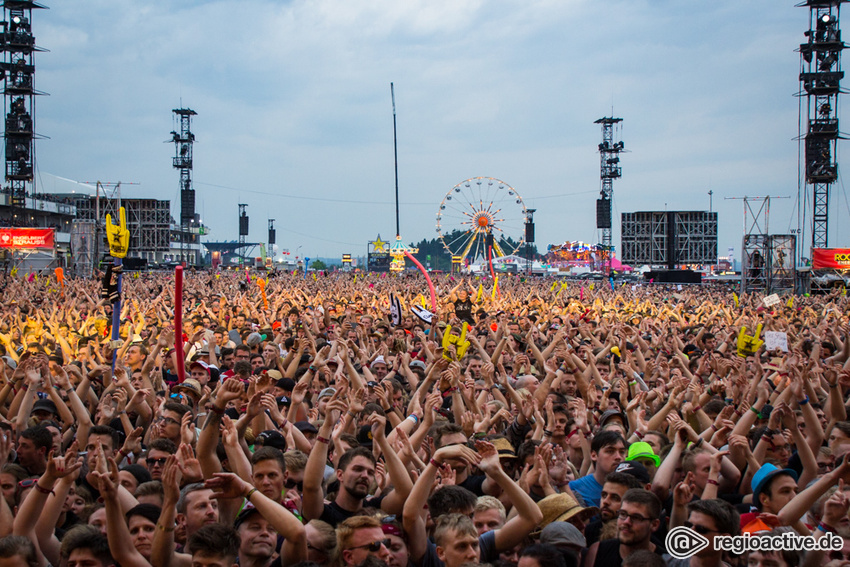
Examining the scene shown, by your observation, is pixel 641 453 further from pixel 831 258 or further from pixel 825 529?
pixel 831 258

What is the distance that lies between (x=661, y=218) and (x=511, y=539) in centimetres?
5326

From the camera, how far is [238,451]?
438 centimetres

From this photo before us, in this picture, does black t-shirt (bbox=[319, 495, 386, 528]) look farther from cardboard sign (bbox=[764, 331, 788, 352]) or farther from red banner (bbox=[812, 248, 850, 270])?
red banner (bbox=[812, 248, 850, 270])

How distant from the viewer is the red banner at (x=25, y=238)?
120 feet

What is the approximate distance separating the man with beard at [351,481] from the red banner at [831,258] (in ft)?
100

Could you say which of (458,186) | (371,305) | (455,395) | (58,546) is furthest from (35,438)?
(458,186)

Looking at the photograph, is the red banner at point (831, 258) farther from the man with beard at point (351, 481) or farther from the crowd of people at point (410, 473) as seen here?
the man with beard at point (351, 481)

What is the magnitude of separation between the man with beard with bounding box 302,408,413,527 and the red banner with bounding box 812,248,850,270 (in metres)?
30.5

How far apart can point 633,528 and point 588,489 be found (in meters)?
1.16

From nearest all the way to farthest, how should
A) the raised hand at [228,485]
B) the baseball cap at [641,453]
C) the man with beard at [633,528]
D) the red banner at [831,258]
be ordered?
the raised hand at [228,485], the man with beard at [633,528], the baseball cap at [641,453], the red banner at [831,258]

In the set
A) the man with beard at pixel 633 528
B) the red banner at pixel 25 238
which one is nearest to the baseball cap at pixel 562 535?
the man with beard at pixel 633 528

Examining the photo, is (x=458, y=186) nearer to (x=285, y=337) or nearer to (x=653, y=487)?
(x=285, y=337)

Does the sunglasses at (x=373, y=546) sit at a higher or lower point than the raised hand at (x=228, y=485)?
lower

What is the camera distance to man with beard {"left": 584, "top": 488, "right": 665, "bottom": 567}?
3.78 metres
